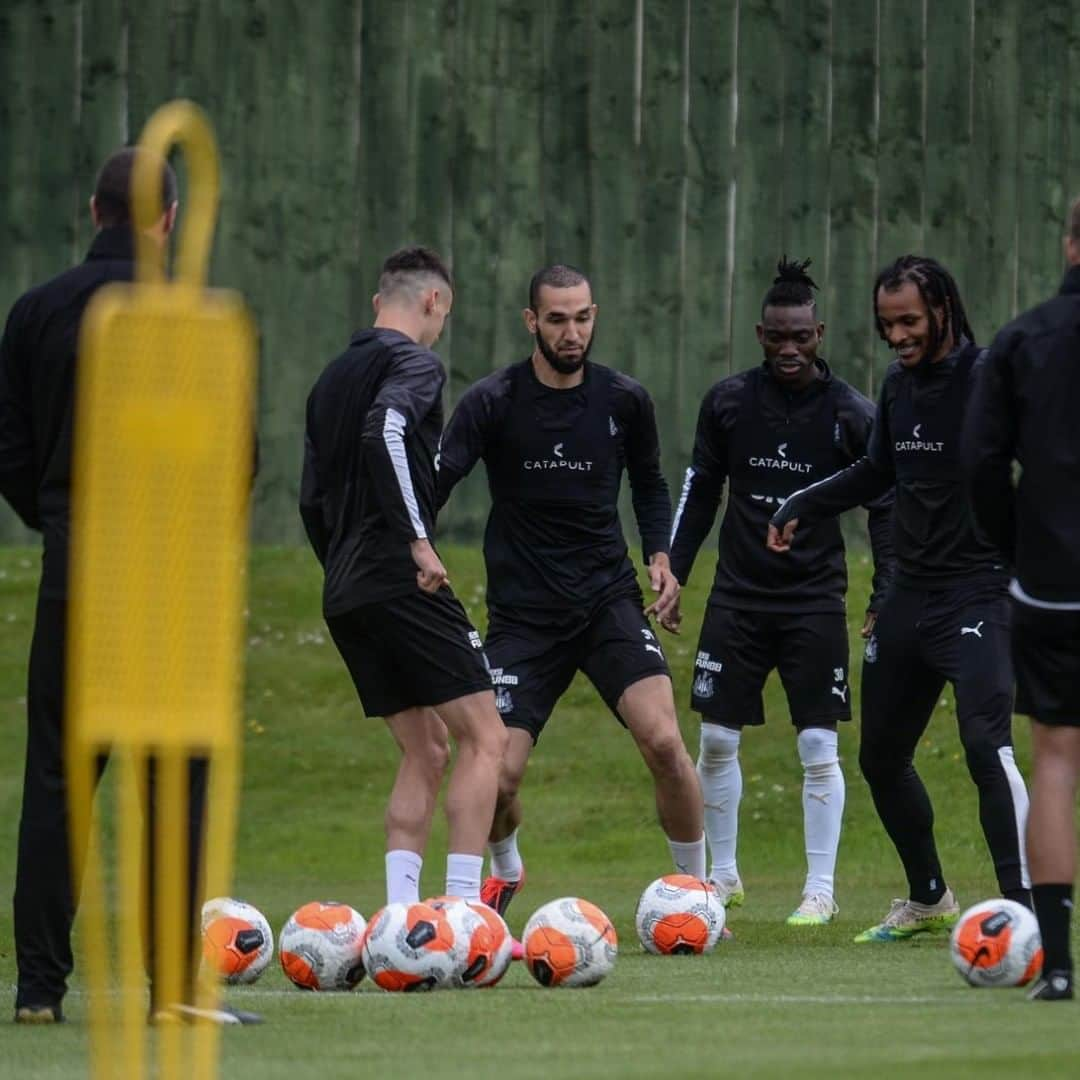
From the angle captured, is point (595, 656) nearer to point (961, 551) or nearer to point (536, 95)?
point (961, 551)

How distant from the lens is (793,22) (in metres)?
16.1

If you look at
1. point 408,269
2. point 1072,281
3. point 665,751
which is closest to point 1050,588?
point 1072,281

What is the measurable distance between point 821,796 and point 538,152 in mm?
6092

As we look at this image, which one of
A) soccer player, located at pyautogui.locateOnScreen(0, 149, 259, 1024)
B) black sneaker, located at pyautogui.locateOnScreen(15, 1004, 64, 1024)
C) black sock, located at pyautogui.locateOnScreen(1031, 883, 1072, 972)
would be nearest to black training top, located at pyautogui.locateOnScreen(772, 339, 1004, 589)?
black sock, located at pyautogui.locateOnScreen(1031, 883, 1072, 972)

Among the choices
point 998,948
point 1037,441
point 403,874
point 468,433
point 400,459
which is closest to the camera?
point 1037,441

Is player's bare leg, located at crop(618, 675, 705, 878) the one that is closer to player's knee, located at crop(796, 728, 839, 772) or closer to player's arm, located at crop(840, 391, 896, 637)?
player's knee, located at crop(796, 728, 839, 772)

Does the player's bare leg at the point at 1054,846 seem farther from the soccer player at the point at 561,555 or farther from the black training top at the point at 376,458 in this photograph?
the soccer player at the point at 561,555

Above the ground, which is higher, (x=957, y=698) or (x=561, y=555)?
(x=561, y=555)

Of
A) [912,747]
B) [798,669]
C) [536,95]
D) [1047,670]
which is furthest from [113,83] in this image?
[1047,670]

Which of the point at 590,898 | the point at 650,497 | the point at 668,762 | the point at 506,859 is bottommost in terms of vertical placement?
the point at 590,898

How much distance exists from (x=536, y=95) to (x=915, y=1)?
2.55 metres

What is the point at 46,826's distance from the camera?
22.0ft

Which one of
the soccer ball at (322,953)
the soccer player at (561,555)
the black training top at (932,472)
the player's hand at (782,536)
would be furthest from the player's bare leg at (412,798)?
the black training top at (932,472)

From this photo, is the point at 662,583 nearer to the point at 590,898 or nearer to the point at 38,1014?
the point at 590,898
